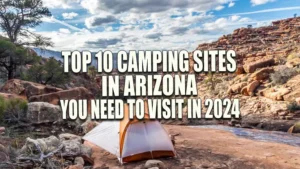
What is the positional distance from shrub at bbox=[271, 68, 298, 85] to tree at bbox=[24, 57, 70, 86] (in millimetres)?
15021

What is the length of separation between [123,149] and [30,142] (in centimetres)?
220

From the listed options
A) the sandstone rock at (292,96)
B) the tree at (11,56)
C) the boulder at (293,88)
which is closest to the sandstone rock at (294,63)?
the boulder at (293,88)

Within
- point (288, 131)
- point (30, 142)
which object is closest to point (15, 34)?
point (30, 142)

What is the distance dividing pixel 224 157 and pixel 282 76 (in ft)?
51.5

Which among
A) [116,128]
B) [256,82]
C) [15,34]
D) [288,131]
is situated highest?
[15,34]

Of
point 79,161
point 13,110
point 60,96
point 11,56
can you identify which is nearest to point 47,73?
point 11,56

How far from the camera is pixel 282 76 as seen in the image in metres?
21.9

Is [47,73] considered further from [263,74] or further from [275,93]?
[263,74]

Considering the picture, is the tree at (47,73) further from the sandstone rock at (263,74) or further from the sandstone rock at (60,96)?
the sandstone rock at (263,74)

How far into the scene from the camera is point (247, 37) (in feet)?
168

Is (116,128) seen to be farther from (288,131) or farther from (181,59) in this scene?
(288,131)

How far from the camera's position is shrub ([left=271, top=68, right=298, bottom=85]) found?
71.3 feet

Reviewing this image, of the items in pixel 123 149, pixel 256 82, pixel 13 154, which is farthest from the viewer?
pixel 256 82

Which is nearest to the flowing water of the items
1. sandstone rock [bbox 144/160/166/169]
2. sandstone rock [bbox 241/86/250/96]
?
sandstone rock [bbox 144/160/166/169]
